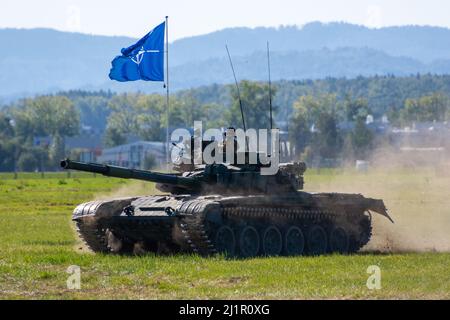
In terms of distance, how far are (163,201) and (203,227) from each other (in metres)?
1.91

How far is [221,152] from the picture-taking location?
98.8 feet

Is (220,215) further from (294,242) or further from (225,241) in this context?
(294,242)

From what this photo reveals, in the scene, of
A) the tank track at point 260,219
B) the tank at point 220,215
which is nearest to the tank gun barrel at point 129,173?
the tank at point 220,215

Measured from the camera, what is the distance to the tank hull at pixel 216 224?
2698 cm

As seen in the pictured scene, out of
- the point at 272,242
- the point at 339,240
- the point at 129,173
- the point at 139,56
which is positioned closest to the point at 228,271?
the point at 129,173

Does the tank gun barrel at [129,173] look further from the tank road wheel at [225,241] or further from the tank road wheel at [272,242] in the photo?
the tank road wheel at [272,242]

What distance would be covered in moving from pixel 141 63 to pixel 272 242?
7951 millimetres

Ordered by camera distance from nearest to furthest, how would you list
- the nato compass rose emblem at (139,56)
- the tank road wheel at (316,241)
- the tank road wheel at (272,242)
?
the tank road wheel at (272,242)
the tank road wheel at (316,241)
the nato compass rose emblem at (139,56)

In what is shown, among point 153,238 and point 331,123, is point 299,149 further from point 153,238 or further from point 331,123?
point 153,238

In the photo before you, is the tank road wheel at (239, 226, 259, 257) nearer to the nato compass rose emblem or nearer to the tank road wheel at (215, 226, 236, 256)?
the tank road wheel at (215, 226, 236, 256)

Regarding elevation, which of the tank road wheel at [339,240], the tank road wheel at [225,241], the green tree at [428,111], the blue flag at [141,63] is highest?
the green tree at [428,111]

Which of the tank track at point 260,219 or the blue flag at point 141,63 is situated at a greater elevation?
the blue flag at point 141,63

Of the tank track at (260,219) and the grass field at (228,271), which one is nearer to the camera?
the grass field at (228,271)

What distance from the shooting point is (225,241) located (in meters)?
27.6
